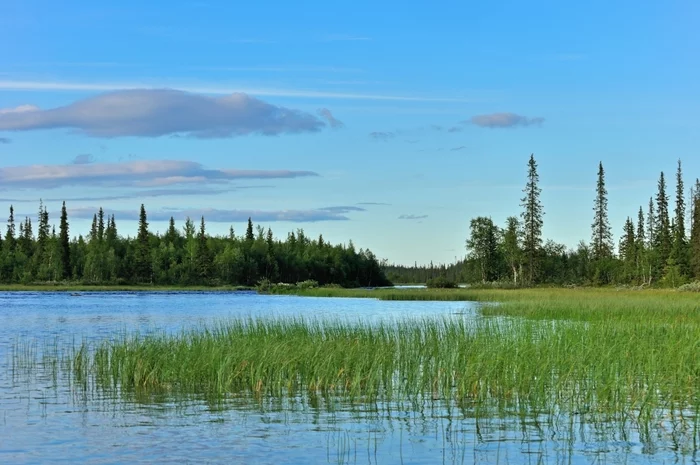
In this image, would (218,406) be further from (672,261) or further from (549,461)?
(672,261)

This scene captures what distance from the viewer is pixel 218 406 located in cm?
1734

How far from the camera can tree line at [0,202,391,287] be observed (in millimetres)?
134275

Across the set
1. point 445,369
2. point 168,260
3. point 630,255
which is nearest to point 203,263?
point 168,260

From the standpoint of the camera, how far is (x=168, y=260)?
478ft

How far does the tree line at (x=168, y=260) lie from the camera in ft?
441

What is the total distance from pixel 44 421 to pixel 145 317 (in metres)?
34.5

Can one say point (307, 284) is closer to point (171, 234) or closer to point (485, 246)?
point (485, 246)

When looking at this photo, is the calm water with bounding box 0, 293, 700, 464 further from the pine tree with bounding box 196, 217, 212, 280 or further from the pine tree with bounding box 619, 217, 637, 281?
the pine tree with bounding box 196, 217, 212, 280

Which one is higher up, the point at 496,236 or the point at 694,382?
the point at 496,236

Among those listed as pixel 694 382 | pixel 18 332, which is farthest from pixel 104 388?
pixel 18 332

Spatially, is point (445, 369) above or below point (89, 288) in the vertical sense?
below

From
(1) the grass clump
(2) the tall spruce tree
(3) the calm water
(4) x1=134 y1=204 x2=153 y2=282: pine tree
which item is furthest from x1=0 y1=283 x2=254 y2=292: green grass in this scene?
(3) the calm water

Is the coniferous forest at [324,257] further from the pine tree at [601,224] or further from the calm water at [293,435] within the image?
the calm water at [293,435]

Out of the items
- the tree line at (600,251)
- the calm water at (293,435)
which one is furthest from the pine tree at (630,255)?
the calm water at (293,435)
